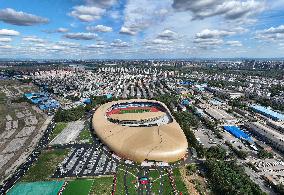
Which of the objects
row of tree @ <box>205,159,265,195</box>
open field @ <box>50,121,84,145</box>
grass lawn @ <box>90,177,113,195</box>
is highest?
row of tree @ <box>205,159,265,195</box>

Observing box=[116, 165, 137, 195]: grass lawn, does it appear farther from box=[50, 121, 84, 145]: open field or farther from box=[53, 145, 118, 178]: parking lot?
box=[50, 121, 84, 145]: open field

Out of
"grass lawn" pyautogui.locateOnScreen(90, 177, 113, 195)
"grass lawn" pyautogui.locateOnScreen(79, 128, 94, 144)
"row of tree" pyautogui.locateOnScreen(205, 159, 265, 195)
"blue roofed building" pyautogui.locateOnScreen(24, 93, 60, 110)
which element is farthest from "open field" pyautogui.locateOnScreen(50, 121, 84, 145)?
"row of tree" pyautogui.locateOnScreen(205, 159, 265, 195)

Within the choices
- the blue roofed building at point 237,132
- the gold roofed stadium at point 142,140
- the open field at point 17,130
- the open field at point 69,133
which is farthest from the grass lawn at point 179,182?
the open field at point 17,130

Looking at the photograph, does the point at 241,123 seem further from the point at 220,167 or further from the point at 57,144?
the point at 57,144

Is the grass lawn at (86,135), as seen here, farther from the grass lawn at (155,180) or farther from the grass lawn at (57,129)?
the grass lawn at (155,180)

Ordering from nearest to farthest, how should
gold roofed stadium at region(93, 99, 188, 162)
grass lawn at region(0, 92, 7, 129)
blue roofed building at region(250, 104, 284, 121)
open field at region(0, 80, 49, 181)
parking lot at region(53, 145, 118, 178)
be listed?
parking lot at region(53, 145, 118, 178) < gold roofed stadium at region(93, 99, 188, 162) < open field at region(0, 80, 49, 181) < grass lawn at region(0, 92, 7, 129) < blue roofed building at region(250, 104, 284, 121)

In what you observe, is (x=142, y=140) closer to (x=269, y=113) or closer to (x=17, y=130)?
(x=17, y=130)
